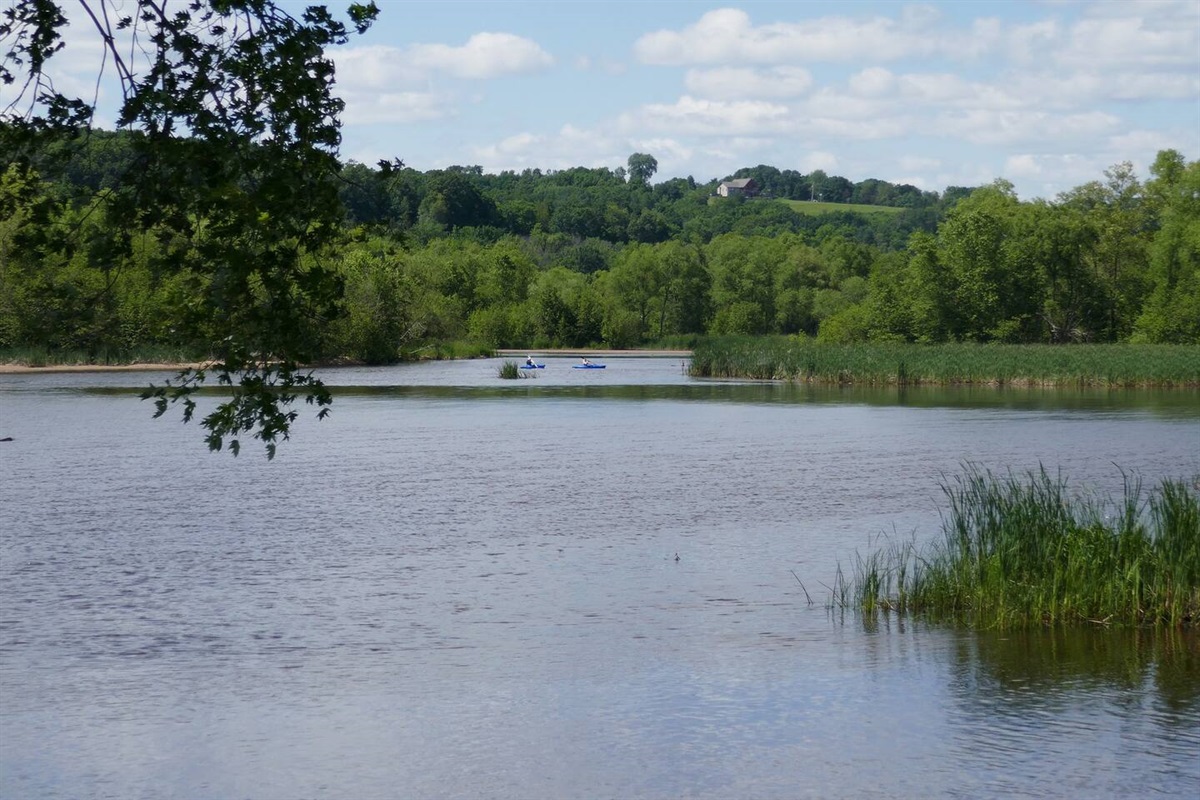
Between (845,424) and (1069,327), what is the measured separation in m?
54.1

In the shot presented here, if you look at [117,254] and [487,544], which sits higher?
[117,254]

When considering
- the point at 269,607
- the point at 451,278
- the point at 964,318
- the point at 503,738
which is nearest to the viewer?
the point at 503,738

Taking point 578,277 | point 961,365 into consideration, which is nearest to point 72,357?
point 961,365

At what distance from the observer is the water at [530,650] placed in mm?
10359

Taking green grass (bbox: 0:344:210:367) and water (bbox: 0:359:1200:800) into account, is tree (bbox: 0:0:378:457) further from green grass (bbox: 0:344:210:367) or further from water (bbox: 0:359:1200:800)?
green grass (bbox: 0:344:210:367)

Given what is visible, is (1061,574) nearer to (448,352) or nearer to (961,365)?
(961,365)

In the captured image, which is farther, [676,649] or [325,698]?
[676,649]

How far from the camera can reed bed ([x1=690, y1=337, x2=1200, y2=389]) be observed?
58.4m

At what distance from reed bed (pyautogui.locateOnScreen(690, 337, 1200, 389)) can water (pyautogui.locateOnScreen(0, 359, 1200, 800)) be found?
29582 mm

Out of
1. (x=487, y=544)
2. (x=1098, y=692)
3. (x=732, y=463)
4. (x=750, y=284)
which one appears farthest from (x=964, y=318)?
(x=1098, y=692)

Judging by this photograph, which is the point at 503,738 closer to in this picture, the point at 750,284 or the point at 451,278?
the point at 451,278

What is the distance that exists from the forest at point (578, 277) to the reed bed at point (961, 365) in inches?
755

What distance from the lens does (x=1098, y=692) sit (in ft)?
39.8

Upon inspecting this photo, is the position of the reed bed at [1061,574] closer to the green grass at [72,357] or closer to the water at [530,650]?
the water at [530,650]
